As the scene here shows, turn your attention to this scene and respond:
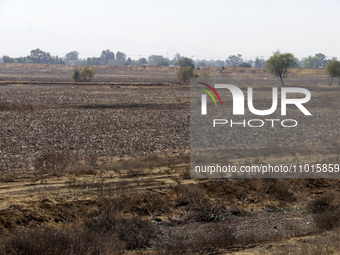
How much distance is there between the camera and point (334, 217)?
500 inches

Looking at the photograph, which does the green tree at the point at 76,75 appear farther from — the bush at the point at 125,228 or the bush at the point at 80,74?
the bush at the point at 125,228

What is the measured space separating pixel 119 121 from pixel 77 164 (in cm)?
1340

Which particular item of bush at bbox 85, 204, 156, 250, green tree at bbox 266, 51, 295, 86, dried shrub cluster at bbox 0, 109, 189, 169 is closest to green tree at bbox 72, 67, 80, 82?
green tree at bbox 266, 51, 295, 86

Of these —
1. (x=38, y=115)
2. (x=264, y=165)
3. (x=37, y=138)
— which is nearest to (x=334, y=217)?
(x=264, y=165)

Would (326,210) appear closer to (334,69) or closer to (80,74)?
(334,69)

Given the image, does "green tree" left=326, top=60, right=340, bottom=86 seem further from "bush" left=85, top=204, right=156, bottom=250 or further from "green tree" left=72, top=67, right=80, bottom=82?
"bush" left=85, top=204, right=156, bottom=250

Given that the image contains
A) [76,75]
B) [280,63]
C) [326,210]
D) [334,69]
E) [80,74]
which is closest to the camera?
[326,210]

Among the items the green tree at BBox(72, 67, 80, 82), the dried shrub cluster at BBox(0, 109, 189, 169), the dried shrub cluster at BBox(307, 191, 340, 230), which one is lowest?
the dried shrub cluster at BBox(307, 191, 340, 230)

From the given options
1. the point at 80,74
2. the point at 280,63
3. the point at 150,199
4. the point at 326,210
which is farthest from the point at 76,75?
the point at 326,210

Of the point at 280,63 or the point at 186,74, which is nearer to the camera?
the point at 280,63

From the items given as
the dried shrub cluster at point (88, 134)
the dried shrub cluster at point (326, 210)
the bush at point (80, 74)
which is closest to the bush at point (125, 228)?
the dried shrub cluster at point (326, 210)

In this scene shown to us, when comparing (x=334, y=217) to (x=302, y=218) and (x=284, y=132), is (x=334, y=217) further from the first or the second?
(x=284, y=132)

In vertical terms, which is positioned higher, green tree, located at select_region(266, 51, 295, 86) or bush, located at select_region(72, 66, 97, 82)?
green tree, located at select_region(266, 51, 295, 86)

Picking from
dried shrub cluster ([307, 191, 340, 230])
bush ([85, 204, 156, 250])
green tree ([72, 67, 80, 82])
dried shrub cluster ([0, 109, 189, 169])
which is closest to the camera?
bush ([85, 204, 156, 250])
